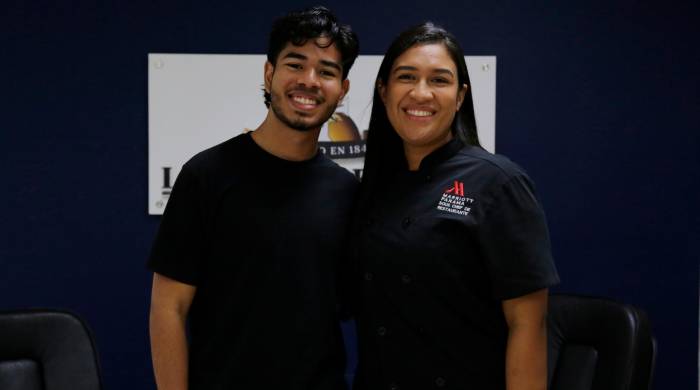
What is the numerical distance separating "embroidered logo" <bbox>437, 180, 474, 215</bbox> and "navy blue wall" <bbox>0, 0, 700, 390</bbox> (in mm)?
1138

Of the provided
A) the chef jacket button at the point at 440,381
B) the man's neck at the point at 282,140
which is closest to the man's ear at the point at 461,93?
the man's neck at the point at 282,140

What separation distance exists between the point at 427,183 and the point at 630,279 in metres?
1.41

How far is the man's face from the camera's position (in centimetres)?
155

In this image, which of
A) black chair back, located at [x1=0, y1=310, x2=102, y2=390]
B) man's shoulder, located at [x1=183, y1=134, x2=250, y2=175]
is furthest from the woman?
black chair back, located at [x1=0, y1=310, x2=102, y2=390]

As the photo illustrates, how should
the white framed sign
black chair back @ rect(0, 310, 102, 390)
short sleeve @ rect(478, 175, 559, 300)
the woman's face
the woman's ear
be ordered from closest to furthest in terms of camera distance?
1. short sleeve @ rect(478, 175, 559, 300)
2. the woman's face
3. the woman's ear
4. black chair back @ rect(0, 310, 102, 390)
5. the white framed sign

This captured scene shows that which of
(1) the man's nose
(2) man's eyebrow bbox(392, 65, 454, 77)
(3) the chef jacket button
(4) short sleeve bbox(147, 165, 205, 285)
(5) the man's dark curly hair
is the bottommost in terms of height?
(3) the chef jacket button

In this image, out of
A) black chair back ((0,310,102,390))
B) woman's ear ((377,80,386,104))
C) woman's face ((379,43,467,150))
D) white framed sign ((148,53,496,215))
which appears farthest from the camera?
white framed sign ((148,53,496,215))

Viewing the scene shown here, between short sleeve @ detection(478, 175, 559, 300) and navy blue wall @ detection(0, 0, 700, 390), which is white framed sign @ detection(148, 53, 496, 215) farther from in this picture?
short sleeve @ detection(478, 175, 559, 300)

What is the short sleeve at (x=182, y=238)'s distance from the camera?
1.49 metres

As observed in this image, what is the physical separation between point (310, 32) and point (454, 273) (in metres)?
0.63

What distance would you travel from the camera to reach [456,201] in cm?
142

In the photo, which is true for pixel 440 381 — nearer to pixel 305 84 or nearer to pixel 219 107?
pixel 305 84

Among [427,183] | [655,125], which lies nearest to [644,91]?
[655,125]

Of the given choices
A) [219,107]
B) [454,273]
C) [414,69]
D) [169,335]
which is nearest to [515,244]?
[454,273]
